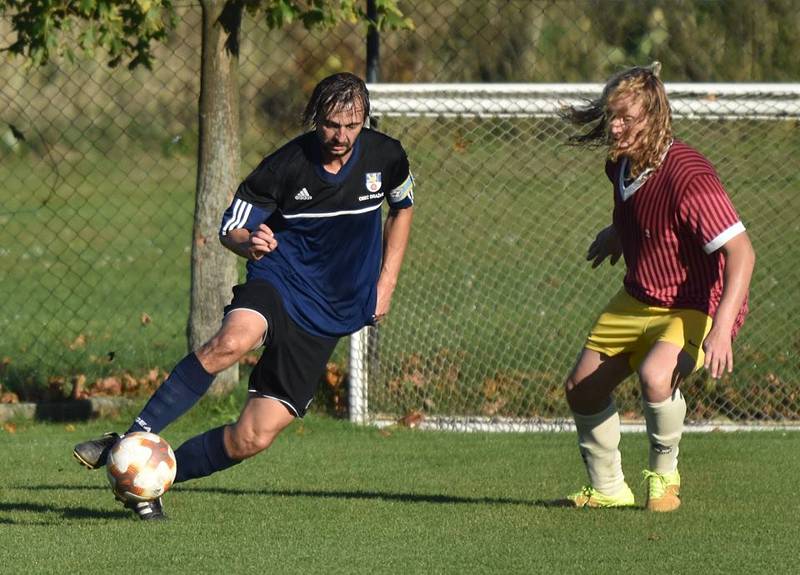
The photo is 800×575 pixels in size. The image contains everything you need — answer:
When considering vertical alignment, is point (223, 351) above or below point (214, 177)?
below

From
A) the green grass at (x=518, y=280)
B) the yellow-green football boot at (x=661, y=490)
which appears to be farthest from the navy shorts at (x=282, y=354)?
the green grass at (x=518, y=280)

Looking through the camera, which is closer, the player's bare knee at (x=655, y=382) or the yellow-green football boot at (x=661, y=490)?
the player's bare knee at (x=655, y=382)

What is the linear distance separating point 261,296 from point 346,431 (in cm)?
286

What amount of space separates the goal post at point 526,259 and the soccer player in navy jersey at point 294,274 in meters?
2.56

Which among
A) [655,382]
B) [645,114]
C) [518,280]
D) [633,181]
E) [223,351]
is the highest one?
[645,114]

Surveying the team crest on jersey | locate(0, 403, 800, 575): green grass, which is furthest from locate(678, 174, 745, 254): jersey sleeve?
the team crest on jersey

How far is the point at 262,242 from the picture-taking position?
5648mm

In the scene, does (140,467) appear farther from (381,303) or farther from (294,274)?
(381,303)

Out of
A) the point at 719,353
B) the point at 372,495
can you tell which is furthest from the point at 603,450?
the point at 372,495

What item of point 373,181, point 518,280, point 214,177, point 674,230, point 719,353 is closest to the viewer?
point 719,353

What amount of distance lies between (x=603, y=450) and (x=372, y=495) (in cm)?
113

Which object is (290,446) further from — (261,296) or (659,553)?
(659,553)

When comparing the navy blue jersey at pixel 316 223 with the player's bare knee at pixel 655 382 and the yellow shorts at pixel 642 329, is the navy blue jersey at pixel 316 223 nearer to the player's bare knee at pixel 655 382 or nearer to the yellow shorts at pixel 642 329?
the yellow shorts at pixel 642 329

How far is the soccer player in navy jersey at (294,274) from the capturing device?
5820 millimetres
